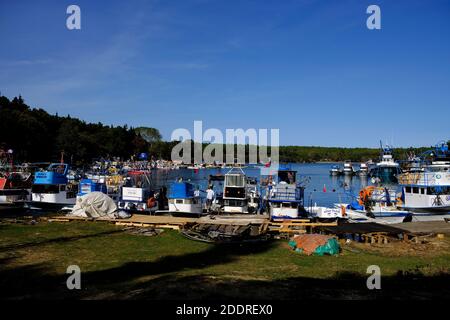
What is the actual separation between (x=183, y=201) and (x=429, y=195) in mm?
25497

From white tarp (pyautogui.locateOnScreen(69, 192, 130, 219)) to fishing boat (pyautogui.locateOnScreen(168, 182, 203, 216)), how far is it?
14.4 ft

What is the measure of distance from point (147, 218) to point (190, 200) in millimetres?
4458

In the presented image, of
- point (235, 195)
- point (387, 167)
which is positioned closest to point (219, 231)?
point (235, 195)

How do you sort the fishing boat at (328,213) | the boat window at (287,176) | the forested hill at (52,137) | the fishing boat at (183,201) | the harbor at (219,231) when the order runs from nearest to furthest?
the harbor at (219,231), the fishing boat at (183,201), the fishing boat at (328,213), the boat window at (287,176), the forested hill at (52,137)

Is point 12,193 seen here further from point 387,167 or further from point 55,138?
point 387,167

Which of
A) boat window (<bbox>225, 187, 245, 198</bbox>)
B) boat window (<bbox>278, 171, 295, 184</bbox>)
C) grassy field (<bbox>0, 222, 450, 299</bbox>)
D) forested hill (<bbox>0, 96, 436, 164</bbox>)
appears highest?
forested hill (<bbox>0, 96, 436, 164</bbox>)

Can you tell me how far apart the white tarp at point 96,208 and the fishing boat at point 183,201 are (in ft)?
14.4

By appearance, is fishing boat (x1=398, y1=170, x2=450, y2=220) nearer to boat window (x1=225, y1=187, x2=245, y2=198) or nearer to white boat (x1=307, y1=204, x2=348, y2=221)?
white boat (x1=307, y1=204, x2=348, y2=221)

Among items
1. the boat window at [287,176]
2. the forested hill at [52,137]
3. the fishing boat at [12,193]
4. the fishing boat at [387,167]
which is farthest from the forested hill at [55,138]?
the boat window at [287,176]

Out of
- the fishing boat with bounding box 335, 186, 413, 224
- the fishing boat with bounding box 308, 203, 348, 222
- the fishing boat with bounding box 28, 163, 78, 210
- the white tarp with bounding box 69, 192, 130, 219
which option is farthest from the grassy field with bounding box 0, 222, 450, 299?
the fishing boat with bounding box 308, 203, 348, 222

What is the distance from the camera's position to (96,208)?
31266 millimetres

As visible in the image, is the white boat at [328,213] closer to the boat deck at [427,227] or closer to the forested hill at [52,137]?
the boat deck at [427,227]

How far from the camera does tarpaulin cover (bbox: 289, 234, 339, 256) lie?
2053cm

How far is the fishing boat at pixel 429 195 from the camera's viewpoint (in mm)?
35781
